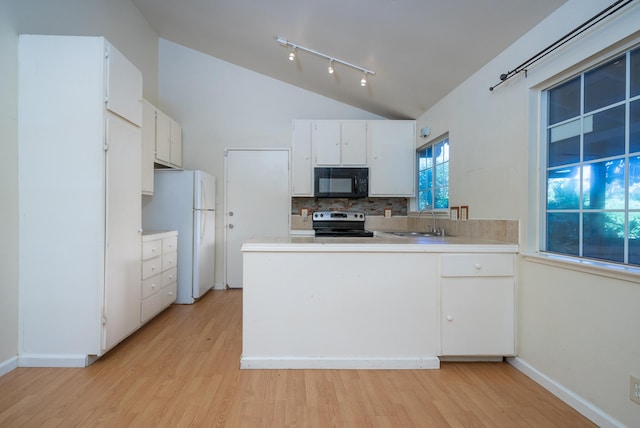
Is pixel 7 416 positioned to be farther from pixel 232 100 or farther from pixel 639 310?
pixel 232 100

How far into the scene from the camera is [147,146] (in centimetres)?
294

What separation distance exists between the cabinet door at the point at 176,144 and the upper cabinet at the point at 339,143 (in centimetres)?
174

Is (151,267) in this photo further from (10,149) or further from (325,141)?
(325,141)

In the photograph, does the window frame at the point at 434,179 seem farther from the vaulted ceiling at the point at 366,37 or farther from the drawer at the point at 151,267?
the drawer at the point at 151,267

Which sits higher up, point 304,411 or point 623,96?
point 623,96

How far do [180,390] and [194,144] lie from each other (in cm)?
323

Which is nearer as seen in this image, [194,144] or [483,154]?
[483,154]

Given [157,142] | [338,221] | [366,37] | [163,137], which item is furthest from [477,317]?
[163,137]

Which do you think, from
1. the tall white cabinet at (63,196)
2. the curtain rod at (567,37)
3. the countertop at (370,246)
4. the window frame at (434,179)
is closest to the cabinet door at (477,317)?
the countertop at (370,246)

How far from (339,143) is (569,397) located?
9.95 ft

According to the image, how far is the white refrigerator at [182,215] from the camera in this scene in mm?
3406

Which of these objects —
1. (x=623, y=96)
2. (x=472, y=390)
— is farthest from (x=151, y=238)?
(x=623, y=96)

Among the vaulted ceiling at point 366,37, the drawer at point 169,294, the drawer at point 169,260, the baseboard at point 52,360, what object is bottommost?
the baseboard at point 52,360

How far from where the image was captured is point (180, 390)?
1729 mm
